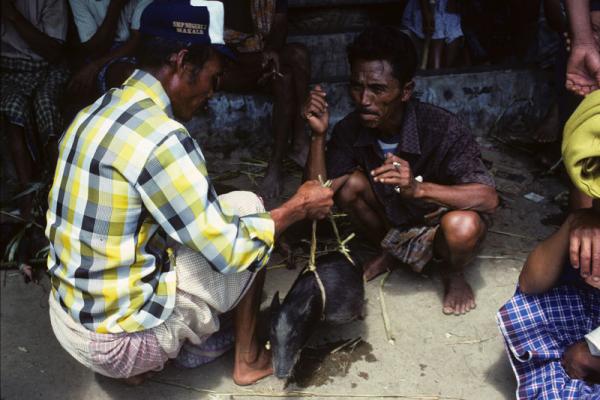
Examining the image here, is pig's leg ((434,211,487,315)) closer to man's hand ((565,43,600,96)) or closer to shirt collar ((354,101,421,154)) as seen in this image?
shirt collar ((354,101,421,154))

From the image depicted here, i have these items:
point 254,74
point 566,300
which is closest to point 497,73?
point 254,74

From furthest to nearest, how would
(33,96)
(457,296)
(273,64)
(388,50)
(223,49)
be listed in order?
(273,64) → (33,96) → (457,296) → (388,50) → (223,49)

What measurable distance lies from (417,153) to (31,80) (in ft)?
9.43

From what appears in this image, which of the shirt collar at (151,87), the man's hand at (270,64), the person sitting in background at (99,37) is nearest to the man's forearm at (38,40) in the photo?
the person sitting in background at (99,37)

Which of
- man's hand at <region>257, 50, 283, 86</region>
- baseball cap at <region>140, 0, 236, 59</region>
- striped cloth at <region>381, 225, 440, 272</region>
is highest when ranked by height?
baseball cap at <region>140, 0, 236, 59</region>

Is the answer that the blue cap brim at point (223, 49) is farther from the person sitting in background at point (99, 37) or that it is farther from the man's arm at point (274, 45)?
the man's arm at point (274, 45)

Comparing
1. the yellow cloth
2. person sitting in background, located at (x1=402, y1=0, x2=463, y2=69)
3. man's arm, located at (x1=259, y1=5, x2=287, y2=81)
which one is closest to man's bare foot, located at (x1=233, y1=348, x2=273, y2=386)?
the yellow cloth

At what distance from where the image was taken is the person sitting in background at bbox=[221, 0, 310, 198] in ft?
14.7

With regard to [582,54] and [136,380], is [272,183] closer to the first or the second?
[136,380]

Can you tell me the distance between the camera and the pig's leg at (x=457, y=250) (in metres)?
3.07

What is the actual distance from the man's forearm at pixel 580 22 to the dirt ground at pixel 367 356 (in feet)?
4.27

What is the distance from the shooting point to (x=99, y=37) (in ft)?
14.5

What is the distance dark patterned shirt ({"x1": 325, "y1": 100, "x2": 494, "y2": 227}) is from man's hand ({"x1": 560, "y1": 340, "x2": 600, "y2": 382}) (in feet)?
3.37

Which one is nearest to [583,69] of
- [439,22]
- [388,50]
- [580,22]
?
[580,22]
